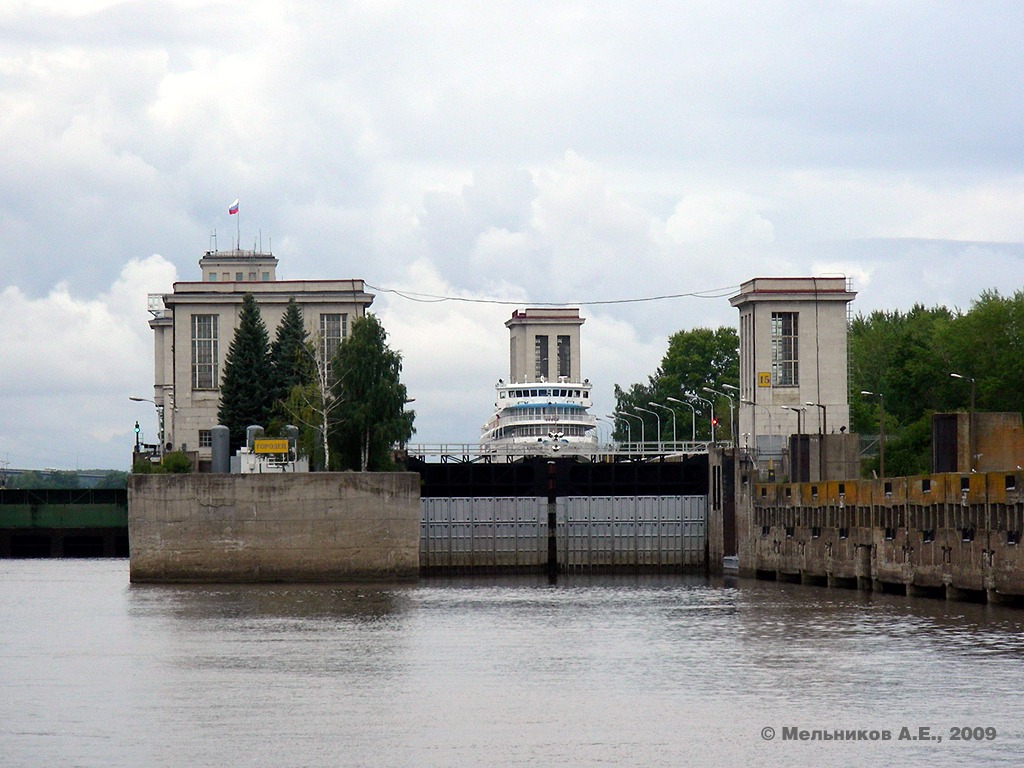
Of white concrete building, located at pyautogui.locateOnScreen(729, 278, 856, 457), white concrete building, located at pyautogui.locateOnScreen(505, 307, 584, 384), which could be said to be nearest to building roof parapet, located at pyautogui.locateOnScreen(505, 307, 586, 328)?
white concrete building, located at pyautogui.locateOnScreen(505, 307, 584, 384)

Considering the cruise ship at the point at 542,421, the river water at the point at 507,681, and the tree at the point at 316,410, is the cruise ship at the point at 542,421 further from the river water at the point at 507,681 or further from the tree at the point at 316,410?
the river water at the point at 507,681

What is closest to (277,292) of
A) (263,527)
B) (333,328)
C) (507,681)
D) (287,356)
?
(333,328)

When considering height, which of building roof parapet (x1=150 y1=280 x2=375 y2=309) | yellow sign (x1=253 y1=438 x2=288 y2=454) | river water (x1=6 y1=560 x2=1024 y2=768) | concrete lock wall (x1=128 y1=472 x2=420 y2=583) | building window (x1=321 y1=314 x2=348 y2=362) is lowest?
river water (x1=6 y1=560 x2=1024 y2=768)

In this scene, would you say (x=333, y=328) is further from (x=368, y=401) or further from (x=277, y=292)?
(x=368, y=401)

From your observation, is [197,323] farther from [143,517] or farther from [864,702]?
[864,702]

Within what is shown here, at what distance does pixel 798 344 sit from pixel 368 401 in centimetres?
3278

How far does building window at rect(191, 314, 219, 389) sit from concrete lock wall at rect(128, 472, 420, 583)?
3477 cm

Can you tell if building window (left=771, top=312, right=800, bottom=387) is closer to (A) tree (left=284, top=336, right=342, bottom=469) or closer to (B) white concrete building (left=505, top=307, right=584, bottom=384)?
(A) tree (left=284, top=336, right=342, bottom=469)

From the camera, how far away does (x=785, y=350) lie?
103 meters

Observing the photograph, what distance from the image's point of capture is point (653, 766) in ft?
87.5

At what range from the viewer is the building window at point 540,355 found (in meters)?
160

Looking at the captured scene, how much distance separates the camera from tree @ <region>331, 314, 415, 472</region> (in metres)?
78.0

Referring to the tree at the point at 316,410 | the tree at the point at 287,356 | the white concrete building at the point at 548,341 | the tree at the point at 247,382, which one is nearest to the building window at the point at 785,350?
the tree at the point at 287,356

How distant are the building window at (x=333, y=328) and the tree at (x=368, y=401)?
21320 mm
